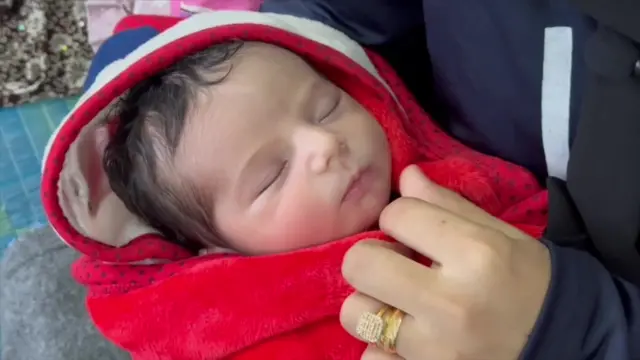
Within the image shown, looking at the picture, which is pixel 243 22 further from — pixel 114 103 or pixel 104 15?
pixel 104 15

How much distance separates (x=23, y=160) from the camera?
1707 mm

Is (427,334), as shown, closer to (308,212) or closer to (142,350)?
(308,212)

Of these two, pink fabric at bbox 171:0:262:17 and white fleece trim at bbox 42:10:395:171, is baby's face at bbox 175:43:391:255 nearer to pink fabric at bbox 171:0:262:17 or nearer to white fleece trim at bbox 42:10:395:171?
white fleece trim at bbox 42:10:395:171

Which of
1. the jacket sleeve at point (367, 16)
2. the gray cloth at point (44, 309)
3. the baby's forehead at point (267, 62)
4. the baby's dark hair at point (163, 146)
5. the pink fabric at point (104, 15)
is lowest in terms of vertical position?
the gray cloth at point (44, 309)

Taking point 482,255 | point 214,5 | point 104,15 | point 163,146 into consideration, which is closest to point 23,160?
point 104,15

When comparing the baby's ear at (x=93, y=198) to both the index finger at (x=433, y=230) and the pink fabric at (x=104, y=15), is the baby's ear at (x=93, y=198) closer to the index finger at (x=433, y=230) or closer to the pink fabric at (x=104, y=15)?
the index finger at (x=433, y=230)

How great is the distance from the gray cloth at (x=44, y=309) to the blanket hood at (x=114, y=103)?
1.36 feet

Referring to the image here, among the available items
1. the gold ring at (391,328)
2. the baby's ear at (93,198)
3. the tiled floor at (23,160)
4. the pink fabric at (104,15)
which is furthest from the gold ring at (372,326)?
the pink fabric at (104,15)

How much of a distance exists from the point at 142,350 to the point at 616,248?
516mm

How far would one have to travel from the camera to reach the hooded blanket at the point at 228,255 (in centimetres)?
82

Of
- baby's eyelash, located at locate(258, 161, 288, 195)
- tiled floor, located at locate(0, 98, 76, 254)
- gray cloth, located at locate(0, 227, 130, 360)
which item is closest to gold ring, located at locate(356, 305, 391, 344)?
baby's eyelash, located at locate(258, 161, 288, 195)

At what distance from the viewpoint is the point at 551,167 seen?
0.78 meters

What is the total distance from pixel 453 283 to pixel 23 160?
52.3 inches

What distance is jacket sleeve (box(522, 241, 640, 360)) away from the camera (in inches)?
24.7
